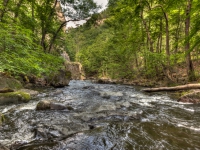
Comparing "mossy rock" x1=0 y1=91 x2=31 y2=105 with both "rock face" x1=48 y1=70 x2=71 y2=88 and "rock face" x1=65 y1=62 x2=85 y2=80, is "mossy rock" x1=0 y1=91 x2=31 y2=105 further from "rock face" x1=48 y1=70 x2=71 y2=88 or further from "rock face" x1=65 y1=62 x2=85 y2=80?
"rock face" x1=65 y1=62 x2=85 y2=80

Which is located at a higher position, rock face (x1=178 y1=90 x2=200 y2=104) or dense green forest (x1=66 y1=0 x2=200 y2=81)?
dense green forest (x1=66 y1=0 x2=200 y2=81)

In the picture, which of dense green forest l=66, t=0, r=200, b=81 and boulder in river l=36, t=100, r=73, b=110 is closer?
boulder in river l=36, t=100, r=73, b=110

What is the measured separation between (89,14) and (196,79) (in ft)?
34.1

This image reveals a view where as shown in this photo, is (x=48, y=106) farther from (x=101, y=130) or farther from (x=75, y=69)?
(x=75, y=69)

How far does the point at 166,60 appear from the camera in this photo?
11.6 m

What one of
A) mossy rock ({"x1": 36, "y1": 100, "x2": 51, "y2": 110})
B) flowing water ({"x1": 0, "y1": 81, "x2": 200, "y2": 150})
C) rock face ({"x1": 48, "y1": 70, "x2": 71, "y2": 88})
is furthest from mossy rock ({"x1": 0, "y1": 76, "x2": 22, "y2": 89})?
rock face ({"x1": 48, "y1": 70, "x2": 71, "y2": 88})

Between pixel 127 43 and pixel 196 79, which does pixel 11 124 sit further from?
pixel 127 43

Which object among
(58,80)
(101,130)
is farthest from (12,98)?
(58,80)

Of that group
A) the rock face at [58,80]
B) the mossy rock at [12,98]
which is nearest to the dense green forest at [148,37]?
the rock face at [58,80]

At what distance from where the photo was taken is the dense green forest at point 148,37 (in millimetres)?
10375

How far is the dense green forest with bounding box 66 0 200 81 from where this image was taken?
10.4m

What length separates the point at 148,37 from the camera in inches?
559

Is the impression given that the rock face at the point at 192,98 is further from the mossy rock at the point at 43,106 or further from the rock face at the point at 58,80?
the rock face at the point at 58,80

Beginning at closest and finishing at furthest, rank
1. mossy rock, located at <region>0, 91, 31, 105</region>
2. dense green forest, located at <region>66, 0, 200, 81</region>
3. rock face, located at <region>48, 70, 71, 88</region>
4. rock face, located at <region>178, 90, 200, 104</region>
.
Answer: mossy rock, located at <region>0, 91, 31, 105</region>
rock face, located at <region>178, 90, 200, 104</region>
dense green forest, located at <region>66, 0, 200, 81</region>
rock face, located at <region>48, 70, 71, 88</region>
